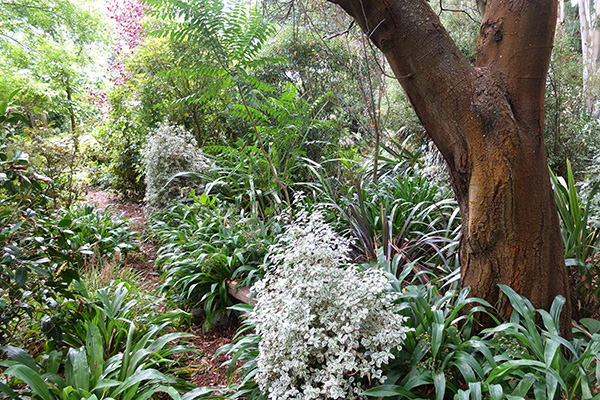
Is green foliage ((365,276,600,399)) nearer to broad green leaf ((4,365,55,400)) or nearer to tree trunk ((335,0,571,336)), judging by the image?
tree trunk ((335,0,571,336))

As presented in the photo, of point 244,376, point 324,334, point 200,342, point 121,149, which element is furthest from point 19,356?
point 121,149

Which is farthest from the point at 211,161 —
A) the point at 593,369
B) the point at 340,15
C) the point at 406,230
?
the point at 593,369

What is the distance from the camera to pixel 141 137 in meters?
6.29

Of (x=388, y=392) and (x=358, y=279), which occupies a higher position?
(x=358, y=279)

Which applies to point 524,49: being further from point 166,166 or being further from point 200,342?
point 166,166

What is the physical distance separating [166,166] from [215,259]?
2255 millimetres

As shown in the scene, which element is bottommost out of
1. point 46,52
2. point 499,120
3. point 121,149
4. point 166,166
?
point 499,120

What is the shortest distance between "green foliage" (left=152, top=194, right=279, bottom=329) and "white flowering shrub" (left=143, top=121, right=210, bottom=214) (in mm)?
1293

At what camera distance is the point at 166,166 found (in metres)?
4.91

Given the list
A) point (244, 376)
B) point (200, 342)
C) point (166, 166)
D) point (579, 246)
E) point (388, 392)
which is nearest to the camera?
point (388, 392)

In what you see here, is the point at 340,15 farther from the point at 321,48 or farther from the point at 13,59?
the point at 13,59

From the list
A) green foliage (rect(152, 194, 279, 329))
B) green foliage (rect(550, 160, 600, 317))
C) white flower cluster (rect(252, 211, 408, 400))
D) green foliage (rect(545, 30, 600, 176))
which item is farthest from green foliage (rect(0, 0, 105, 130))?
green foliage (rect(545, 30, 600, 176))

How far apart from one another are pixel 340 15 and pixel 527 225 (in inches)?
160

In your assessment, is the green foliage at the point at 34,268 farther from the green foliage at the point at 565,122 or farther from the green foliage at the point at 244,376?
the green foliage at the point at 565,122
